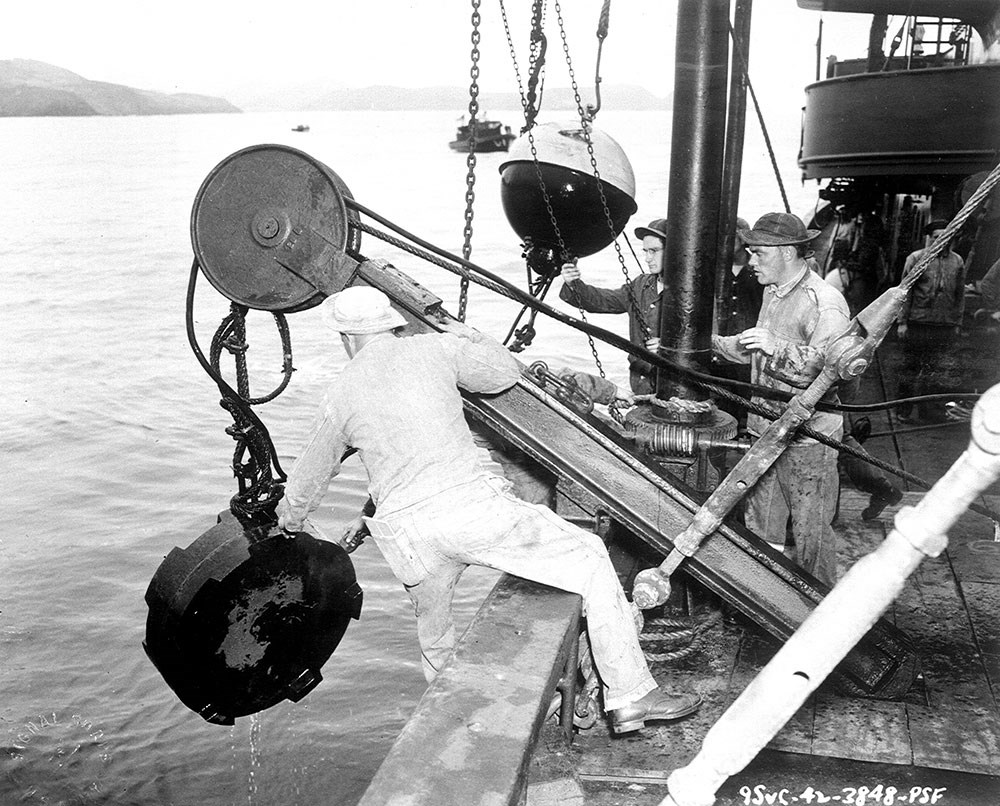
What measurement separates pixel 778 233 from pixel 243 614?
3.14 metres

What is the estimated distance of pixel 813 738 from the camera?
13.1 ft

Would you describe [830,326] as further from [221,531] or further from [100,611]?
[100,611]

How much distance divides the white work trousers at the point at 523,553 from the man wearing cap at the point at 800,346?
1.63 metres

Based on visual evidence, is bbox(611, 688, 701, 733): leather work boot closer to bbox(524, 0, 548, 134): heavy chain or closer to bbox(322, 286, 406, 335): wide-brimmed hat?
bbox(322, 286, 406, 335): wide-brimmed hat

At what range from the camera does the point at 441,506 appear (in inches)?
147

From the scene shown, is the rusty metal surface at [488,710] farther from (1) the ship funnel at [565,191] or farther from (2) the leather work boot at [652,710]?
(1) the ship funnel at [565,191]

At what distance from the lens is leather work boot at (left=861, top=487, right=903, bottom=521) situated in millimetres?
5996

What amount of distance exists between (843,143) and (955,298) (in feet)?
14.0

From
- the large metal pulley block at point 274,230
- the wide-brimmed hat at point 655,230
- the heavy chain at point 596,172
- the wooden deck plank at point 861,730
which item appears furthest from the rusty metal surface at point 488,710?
the wide-brimmed hat at point 655,230

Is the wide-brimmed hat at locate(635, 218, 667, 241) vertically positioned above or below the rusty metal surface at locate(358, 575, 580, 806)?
above

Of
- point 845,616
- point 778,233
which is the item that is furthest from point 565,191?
point 845,616

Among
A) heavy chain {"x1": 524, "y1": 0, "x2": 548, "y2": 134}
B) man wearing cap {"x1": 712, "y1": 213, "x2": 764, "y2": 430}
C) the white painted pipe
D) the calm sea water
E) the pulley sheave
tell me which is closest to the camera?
the white painted pipe

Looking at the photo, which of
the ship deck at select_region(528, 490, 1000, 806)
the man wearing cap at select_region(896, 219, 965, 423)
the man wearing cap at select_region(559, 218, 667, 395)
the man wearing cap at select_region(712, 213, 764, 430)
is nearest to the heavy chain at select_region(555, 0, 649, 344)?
the man wearing cap at select_region(559, 218, 667, 395)

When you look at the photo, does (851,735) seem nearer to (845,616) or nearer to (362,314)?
(362,314)
